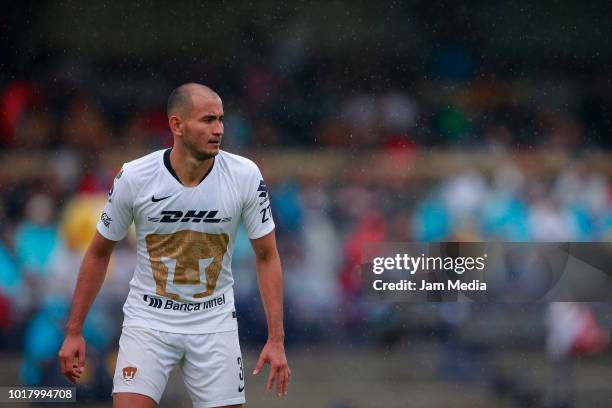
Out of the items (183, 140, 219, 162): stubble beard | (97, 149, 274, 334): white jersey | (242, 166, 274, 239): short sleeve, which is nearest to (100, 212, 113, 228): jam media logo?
(97, 149, 274, 334): white jersey

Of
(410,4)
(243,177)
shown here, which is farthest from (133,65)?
(243,177)

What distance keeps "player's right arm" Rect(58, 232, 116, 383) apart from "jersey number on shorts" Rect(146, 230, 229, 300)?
0.19 m

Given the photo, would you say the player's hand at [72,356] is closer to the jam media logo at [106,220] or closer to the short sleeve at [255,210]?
the jam media logo at [106,220]

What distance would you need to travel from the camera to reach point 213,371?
4797 mm

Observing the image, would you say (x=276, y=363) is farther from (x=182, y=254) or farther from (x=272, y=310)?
(x=182, y=254)

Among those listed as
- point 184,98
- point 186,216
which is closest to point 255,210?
point 186,216

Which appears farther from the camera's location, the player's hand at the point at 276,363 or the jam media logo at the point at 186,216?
the jam media logo at the point at 186,216

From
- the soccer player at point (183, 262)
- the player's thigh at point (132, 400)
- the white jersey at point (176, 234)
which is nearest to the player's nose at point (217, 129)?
the soccer player at point (183, 262)

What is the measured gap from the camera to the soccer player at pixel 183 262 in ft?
15.6

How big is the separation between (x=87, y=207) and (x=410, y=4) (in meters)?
3.12

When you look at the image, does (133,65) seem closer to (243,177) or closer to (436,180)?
(436,180)

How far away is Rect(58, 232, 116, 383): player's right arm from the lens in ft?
15.6

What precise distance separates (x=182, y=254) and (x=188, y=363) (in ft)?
1.51

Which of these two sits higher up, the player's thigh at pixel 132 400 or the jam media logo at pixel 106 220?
the jam media logo at pixel 106 220
